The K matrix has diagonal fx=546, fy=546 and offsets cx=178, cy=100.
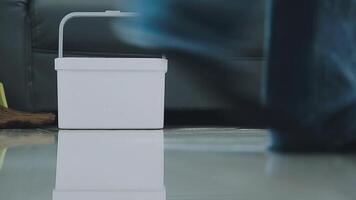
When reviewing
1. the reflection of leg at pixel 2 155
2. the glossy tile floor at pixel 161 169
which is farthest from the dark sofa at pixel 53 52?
the reflection of leg at pixel 2 155

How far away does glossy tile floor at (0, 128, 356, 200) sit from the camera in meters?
0.74

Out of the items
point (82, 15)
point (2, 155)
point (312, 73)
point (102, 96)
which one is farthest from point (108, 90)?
point (312, 73)

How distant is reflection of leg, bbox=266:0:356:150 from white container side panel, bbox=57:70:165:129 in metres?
0.33

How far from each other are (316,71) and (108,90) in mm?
483

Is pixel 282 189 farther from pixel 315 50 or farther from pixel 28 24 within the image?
pixel 28 24

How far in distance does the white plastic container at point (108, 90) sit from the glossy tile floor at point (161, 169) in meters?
0.04

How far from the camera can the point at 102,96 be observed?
127 centimetres

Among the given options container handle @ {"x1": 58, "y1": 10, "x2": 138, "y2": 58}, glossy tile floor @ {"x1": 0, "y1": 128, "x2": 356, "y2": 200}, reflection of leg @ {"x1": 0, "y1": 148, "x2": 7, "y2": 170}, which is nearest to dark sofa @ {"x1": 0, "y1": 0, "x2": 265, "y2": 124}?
container handle @ {"x1": 58, "y1": 10, "x2": 138, "y2": 58}

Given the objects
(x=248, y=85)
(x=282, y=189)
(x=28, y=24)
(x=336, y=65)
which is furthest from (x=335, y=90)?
(x=28, y=24)

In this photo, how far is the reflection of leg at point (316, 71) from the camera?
104 cm

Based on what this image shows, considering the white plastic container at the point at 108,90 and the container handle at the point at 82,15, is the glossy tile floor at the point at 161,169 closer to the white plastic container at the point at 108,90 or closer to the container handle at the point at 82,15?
the white plastic container at the point at 108,90

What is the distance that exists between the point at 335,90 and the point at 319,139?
3.9 inches

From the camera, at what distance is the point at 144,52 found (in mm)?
1332

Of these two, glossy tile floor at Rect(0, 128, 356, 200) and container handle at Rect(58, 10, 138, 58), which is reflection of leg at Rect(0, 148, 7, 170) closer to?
glossy tile floor at Rect(0, 128, 356, 200)
